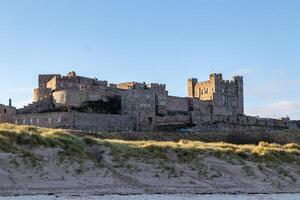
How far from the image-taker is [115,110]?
7025 cm

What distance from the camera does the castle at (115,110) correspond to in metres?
61.3

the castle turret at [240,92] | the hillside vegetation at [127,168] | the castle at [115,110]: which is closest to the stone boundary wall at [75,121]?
the castle at [115,110]

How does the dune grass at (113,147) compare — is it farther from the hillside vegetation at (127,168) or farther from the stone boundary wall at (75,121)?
the stone boundary wall at (75,121)

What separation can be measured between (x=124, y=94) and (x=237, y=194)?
4863 centimetres

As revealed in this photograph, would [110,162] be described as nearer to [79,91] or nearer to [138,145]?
[138,145]

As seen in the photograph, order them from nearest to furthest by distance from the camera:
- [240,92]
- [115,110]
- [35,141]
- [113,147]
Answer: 1. [35,141]
2. [113,147]
3. [115,110]
4. [240,92]

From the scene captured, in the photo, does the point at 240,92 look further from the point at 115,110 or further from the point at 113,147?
the point at 113,147

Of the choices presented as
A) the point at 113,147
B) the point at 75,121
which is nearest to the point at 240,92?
the point at 75,121

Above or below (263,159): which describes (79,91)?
above

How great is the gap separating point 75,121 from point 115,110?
35.4ft

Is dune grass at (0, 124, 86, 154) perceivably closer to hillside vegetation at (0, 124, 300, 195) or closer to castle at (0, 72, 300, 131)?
hillside vegetation at (0, 124, 300, 195)

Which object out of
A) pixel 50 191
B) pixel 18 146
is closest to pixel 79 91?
pixel 18 146

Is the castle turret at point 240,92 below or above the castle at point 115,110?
above

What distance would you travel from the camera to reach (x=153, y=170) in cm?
2445
